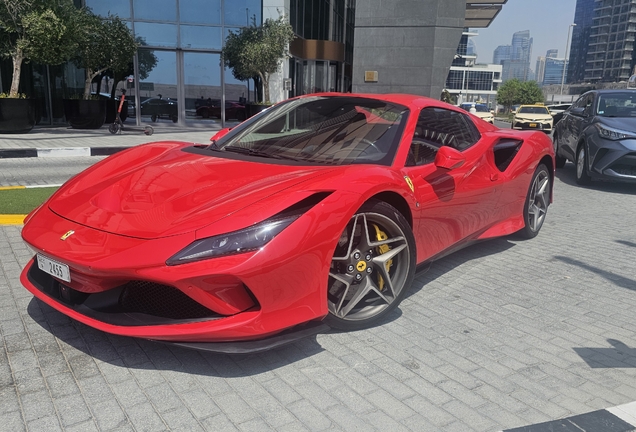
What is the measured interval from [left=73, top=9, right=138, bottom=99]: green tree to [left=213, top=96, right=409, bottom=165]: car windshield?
13245mm

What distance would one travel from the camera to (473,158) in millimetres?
4094

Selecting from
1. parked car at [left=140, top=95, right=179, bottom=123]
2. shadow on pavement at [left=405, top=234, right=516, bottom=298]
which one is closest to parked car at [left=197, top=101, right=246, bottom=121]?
parked car at [left=140, top=95, right=179, bottom=123]

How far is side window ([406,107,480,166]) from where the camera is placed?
3.62 m

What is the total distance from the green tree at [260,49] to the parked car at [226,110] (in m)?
1.94

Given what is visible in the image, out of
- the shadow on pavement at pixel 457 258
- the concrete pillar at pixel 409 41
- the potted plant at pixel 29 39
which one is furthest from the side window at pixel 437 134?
the concrete pillar at pixel 409 41

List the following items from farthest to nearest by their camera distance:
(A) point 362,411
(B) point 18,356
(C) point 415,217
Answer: (C) point 415,217, (B) point 18,356, (A) point 362,411

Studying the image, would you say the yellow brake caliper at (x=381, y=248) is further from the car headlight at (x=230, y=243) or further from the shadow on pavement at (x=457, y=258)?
the car headlight at (x=230, y=243)

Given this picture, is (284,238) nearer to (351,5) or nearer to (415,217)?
(415,217)

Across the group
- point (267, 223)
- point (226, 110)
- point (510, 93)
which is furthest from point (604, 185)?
point (510, 93)

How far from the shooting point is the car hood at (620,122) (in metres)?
8.19

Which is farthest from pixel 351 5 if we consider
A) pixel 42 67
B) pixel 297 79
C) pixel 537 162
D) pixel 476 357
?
pixel 476 357

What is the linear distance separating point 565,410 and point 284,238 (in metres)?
1.46

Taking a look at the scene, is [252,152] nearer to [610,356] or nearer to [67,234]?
[67,234]

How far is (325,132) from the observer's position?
11.9 feet
